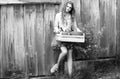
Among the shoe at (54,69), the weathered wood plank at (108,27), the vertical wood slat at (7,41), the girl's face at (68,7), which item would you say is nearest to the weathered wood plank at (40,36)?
the shoe at (54,69)

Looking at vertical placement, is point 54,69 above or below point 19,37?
below

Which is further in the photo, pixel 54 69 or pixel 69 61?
pixel 54 69

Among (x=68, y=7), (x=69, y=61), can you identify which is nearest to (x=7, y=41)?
(x=69, y=61)

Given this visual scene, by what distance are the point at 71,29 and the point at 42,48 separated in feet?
2.67

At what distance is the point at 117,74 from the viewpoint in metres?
7.08

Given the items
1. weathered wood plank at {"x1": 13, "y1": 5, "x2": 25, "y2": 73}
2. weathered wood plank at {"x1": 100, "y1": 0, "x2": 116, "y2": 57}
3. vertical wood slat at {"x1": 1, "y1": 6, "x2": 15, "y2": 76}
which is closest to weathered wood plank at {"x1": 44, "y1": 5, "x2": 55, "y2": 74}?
weathered wood plank at {"x1": 13, "y1": 5, "x2": 25, "y2": 73}

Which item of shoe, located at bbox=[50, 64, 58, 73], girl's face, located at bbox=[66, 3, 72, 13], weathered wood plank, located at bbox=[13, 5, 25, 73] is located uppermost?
girl's face, located at bbox=[66, 3, 72, 13]

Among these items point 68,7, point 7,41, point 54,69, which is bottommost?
point 54,69

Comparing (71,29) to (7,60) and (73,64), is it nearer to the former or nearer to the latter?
(73,64)

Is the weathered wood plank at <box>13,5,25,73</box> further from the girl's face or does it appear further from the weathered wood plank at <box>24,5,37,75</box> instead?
the girl's face

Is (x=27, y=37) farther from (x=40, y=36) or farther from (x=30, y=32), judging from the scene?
(x=40, y=36)

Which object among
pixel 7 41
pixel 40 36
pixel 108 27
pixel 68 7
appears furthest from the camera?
pixel 108 27

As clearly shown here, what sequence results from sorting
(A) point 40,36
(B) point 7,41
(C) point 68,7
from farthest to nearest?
1. (A) point 40,36
2. (B) point 7,41
3. (C) point 68,7

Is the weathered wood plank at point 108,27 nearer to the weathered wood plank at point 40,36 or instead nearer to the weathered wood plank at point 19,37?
the weathered wood plank at point 40,36
